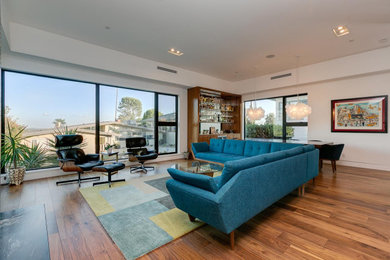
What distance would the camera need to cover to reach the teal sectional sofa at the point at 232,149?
4026 mm

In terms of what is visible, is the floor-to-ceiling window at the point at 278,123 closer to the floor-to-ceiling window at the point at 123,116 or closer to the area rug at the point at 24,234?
the floor-to-ceiling window at the point at 123,116

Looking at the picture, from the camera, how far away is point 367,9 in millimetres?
3010

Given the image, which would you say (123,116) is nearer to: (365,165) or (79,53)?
(79,53)

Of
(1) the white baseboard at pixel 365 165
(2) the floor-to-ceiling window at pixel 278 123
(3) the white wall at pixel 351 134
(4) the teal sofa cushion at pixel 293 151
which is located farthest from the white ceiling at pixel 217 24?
(1) the white baseboard at pixel 365 165

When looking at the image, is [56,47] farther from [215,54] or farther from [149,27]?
[215,54]

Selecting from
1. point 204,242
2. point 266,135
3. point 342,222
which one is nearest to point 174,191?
point 204,242

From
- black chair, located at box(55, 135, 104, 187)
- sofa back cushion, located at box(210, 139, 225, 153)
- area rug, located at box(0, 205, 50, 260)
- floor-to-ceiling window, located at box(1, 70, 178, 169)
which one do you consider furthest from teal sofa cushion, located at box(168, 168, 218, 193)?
floor-to-ceiling window, located at box(1, 70, 178, 169)

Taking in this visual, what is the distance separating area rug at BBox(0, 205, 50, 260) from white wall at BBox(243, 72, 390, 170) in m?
6.98

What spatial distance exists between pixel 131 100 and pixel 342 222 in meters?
5.60

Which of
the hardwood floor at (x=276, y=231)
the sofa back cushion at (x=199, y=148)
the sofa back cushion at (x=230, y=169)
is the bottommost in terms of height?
the hardwood floor at (x=276, y=231)

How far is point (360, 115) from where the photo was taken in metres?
5.09

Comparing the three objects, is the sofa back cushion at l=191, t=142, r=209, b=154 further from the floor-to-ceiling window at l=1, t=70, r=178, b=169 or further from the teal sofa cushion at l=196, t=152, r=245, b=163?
the floor-to-ceiling window at l=1, t=70, r=178, b=169

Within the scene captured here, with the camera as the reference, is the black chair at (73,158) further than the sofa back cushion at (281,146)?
No

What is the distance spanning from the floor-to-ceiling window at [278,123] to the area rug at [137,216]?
16.9 ft
